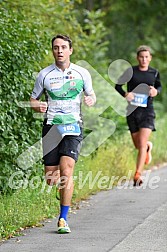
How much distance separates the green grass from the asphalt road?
0.57 ft

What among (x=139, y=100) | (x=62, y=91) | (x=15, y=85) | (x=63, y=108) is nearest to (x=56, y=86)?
(x=62, y=91)

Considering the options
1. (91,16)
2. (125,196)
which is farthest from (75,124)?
(91,16)

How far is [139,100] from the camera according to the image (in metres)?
13.5

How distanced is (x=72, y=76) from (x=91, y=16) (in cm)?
1249

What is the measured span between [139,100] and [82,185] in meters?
1.94

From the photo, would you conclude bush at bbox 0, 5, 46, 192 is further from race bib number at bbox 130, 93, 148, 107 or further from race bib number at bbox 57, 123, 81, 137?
race bib number at bbox 130, 93, 148, 107

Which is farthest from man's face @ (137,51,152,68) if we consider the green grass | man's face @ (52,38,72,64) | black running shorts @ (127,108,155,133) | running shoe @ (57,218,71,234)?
running shoe @ (57,218,71,234)

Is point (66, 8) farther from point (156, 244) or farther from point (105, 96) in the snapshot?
point (156, 244)

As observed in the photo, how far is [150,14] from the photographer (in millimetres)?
30344

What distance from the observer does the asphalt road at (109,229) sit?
27.1 feet

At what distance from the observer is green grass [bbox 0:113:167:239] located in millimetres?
9492

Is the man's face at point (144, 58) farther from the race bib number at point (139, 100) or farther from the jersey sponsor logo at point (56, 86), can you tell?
the jersey sponsor logo at point (56, 86)

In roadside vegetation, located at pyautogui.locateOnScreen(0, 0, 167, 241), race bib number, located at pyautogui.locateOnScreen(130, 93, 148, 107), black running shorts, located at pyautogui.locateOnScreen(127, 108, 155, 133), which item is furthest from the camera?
black running shorts, located at pyautogui.locateOnScreen(127, 108, 155, 133)

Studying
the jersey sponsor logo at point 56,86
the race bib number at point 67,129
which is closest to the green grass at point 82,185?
the race bib number at point 67,129
